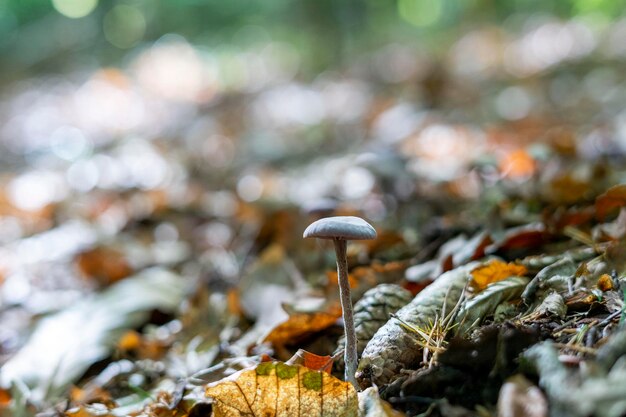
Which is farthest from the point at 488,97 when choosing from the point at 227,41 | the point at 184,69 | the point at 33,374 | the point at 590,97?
the point at 227,41

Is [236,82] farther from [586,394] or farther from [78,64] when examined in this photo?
[586,394]

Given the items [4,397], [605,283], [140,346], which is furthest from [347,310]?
[4,397]

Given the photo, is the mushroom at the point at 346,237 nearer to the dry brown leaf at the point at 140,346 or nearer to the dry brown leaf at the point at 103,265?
the dry brown leaf at the point at 140,346

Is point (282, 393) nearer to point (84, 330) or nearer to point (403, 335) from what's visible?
point (403, 335)

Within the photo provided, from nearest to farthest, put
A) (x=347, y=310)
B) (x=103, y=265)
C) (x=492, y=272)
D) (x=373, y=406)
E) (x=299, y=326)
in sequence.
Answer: (x=373, y=406) → (x=347, y=310) → (x=492, y=272) → (x=299, y=326) → (x=103, y=265)

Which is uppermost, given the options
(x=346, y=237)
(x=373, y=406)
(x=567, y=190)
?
(x=346, y=237)

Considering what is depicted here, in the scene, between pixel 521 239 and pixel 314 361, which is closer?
pixel 314 361

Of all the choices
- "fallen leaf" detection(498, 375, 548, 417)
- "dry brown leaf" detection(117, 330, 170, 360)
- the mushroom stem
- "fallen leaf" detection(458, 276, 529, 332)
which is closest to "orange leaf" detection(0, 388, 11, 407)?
"dry brown leaf" detection(117, 330, 170, 360)
